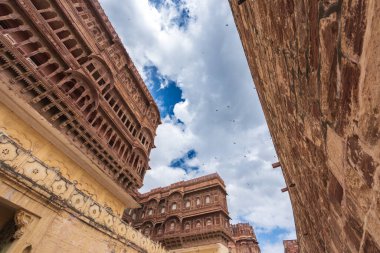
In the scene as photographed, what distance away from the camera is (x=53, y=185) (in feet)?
25.0

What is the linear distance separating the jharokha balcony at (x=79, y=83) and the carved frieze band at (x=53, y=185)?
13.0 feet

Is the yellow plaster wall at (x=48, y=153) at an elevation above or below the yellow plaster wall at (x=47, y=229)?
above

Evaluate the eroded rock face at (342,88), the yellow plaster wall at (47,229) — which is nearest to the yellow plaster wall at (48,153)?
the yellow plaster wall at (47,229)

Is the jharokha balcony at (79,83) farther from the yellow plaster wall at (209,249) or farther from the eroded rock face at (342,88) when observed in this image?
the yellow plaster wall at (209,249)

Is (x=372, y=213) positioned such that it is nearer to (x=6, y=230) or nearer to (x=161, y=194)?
(x=6, y=230)

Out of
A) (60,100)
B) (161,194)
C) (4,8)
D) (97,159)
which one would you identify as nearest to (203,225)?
(161,194)

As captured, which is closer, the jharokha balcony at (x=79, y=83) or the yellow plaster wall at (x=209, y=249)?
the jharokha balcony at (x=79, y=83)

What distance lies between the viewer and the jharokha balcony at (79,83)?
9.95 m

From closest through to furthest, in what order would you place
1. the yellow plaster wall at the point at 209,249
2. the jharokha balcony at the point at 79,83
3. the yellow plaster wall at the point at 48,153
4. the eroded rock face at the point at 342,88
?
the eroded rock face at the point at 342,88, the yellow plaster wall at the point at 48,153, the jharokha balcony at the point at 79,83, the yellow plaster wall at the point at 209,249

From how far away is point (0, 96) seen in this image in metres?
8.93

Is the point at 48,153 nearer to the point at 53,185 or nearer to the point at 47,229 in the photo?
the point at 53,185

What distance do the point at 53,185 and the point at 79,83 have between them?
7142mm

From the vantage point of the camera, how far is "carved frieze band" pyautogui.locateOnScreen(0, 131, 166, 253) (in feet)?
21.5

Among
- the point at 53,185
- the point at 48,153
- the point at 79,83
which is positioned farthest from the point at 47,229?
the point at 79,83
